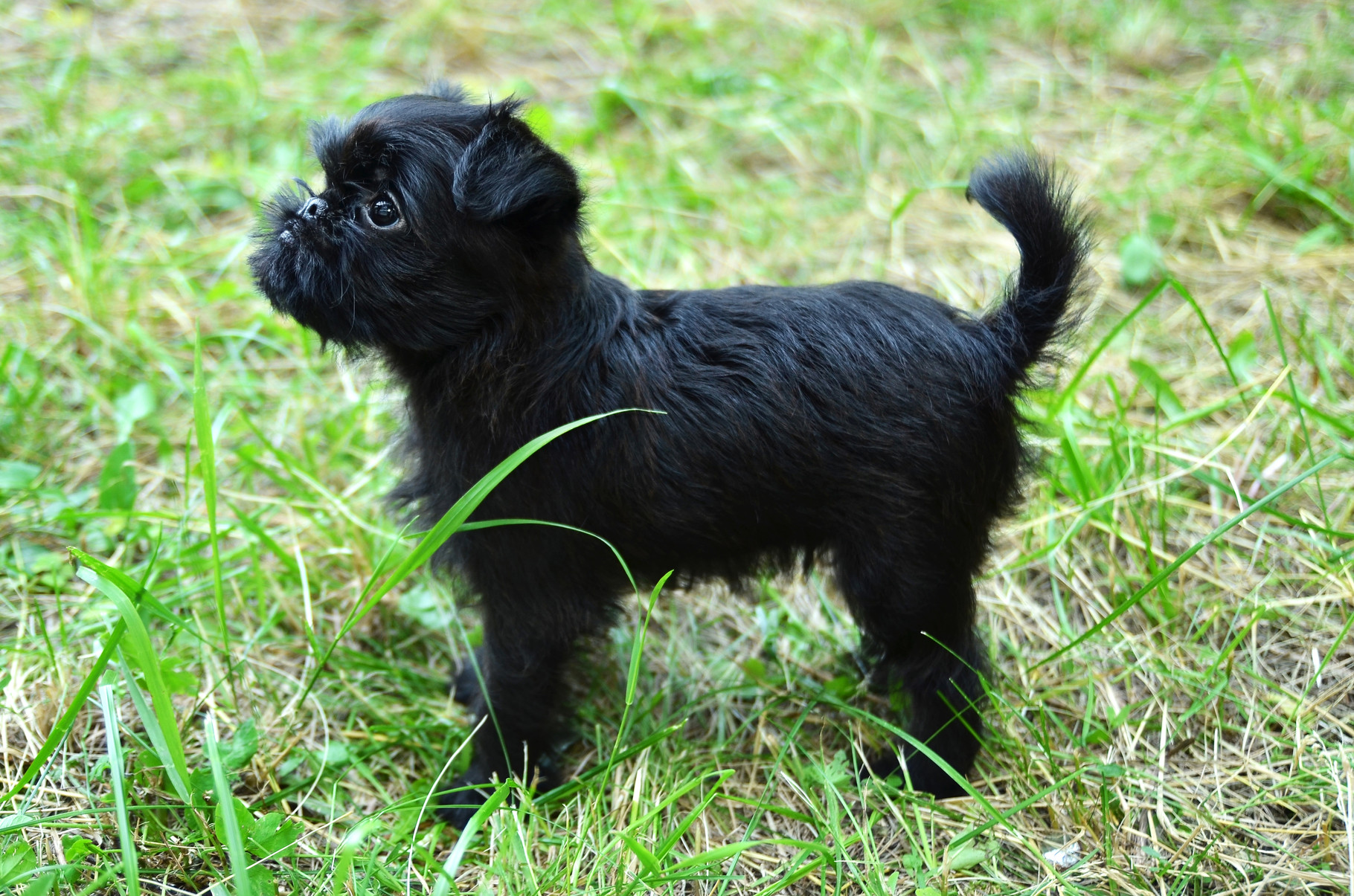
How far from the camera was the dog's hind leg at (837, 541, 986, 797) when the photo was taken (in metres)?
2.18

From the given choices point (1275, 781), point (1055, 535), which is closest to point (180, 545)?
point (1055, 535)

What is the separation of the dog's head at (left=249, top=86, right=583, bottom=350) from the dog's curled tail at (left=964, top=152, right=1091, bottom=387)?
86 centimetres

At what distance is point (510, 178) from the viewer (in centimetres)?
189

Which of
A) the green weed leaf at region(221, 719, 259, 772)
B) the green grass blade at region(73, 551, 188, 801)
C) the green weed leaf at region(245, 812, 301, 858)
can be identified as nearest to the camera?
the green grass blade at region(73, 551, 188, 801)

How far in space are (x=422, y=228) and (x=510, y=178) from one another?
20 cm

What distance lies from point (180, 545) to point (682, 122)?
316cm

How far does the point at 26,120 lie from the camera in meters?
4.50

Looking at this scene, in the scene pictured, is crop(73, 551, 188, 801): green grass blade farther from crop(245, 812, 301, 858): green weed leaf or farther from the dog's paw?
the dog's paw

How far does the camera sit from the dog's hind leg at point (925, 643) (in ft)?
7.16

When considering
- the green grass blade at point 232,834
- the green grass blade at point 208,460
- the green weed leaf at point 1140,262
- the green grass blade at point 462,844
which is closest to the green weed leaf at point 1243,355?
the green weed leaf at point 1140,262

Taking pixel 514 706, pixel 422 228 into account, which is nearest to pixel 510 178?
pixel 422 228

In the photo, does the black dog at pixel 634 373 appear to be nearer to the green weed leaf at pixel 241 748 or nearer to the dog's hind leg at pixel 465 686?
the dog's hind leg at pixel 465 686

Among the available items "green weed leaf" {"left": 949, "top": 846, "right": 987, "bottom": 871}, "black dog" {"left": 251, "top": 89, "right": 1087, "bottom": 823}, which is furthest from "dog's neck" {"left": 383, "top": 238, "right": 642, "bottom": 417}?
"green weed leaf" {"left": 949, "top": 846, "right": 987, "bottom": 871}

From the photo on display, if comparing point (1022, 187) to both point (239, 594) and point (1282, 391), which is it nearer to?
point (1282, 391)
